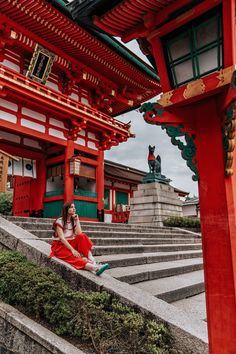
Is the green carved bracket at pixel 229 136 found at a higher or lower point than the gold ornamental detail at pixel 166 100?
lower

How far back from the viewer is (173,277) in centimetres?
530

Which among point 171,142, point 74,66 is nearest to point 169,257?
point 171,142

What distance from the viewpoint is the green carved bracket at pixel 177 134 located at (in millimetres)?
2568

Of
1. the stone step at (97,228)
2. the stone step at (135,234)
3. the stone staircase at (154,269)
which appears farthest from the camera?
the stone step at (135,234)

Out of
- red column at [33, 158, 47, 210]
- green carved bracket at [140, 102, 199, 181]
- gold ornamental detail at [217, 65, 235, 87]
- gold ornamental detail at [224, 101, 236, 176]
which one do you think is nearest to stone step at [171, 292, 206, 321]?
green carved bracket at [140, 102, 199, 181]

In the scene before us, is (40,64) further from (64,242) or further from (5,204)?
(5,204)

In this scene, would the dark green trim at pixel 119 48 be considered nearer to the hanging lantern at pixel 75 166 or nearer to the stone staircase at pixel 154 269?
the hanging lantern at pixel 75 166

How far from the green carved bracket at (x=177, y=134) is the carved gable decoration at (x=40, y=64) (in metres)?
8.80

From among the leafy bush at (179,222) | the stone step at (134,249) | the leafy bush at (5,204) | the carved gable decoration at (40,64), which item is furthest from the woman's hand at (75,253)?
the leafy bush at (5,204)

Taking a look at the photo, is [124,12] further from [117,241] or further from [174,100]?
[117,241]

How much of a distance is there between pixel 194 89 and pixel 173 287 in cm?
335

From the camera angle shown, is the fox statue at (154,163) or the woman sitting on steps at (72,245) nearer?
the woman sitting on steps at (72,245)

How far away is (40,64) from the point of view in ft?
33.4

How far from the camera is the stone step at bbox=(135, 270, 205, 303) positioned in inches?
161
